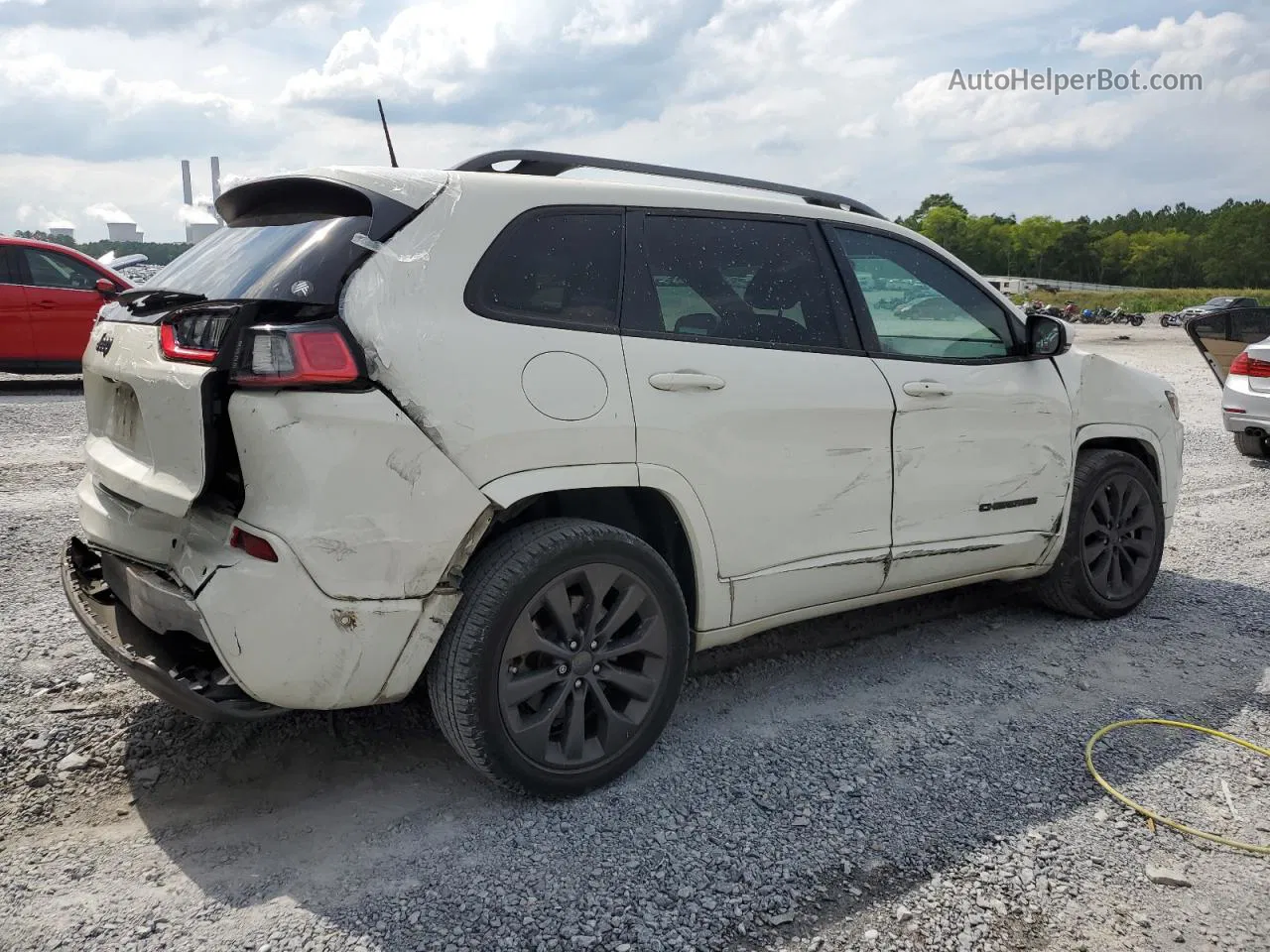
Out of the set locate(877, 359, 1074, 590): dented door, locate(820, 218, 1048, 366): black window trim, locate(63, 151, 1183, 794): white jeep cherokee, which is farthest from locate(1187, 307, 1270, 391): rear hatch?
locate(63, 151, 1183, 794): white jeep cherokee

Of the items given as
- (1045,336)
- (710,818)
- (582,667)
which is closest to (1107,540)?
(1045,336)

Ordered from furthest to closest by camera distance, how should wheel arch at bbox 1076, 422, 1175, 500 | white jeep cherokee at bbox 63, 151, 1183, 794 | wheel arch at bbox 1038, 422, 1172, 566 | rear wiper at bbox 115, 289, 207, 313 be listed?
wheel arch at bbox 1076, 422, 1175, 500, wheel arch at bbox 1038, 422, 1172, 566, rear wiper at bbox 115, 289, 207, 313, white jeep cherokee at bbox 63, 151, 1183, 794

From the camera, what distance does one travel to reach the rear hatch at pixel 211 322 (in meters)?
2.78

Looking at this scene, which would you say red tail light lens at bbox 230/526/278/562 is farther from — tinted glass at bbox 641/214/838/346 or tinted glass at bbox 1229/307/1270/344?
tinted glass at bbox 1229/307/1270/344

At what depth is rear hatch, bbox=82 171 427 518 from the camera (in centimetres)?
278

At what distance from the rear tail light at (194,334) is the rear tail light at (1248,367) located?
9.36m

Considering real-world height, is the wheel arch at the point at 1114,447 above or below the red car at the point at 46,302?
below

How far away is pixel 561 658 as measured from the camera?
3113 millimetres

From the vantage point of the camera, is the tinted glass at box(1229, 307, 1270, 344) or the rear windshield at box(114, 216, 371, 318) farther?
the tinted glass at box(1229, 307, 1270, 344)

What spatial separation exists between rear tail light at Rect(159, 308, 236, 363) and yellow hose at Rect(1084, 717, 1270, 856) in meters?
2.95

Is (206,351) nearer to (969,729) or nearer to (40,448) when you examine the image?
(969,729)

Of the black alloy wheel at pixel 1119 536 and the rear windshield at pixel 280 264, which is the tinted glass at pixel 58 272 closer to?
the rear windshield at pixel 280 264

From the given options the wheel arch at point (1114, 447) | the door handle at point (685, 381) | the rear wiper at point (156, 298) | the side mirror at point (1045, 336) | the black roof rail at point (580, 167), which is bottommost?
the wheel arch at point (1114, 447)

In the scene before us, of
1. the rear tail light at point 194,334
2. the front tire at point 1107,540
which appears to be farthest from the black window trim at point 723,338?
the front tire at point 1107,540
